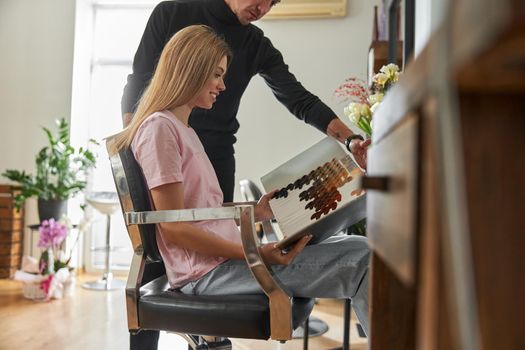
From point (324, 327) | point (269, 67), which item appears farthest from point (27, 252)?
point (269, 67)

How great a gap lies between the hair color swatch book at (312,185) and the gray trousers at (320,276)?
4.6 inches

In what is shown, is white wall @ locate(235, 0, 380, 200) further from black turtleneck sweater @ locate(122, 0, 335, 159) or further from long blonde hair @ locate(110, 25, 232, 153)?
long blonde hair @ locate(110, 25, 232, 153)

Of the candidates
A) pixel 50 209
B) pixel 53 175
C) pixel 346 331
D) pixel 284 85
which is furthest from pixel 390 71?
pixel 53 175

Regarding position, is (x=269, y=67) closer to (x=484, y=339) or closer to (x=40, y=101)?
(x=484, y=339)

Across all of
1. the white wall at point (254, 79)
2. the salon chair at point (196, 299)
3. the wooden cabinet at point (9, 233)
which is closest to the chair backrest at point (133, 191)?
the salon chair at point (196, 299)

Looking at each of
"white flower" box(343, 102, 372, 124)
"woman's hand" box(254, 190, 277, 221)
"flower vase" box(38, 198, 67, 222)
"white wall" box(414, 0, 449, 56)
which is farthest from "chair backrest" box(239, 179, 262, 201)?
"flower vase" box(38, 198, 67, 222)

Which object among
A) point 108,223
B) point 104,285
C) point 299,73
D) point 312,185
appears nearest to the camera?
point 312,185

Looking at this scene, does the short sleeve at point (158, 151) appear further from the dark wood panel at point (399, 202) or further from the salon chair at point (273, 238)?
the dark wood panel at point (399, 202)

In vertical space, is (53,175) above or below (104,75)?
below

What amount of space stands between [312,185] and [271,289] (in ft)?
1.13

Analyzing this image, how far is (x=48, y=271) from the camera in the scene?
3.63 metres

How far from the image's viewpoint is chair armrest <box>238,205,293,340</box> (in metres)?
1.08

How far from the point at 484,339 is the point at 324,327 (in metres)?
2.73

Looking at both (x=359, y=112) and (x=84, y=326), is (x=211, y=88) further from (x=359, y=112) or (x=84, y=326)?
(x=84, y=326)
